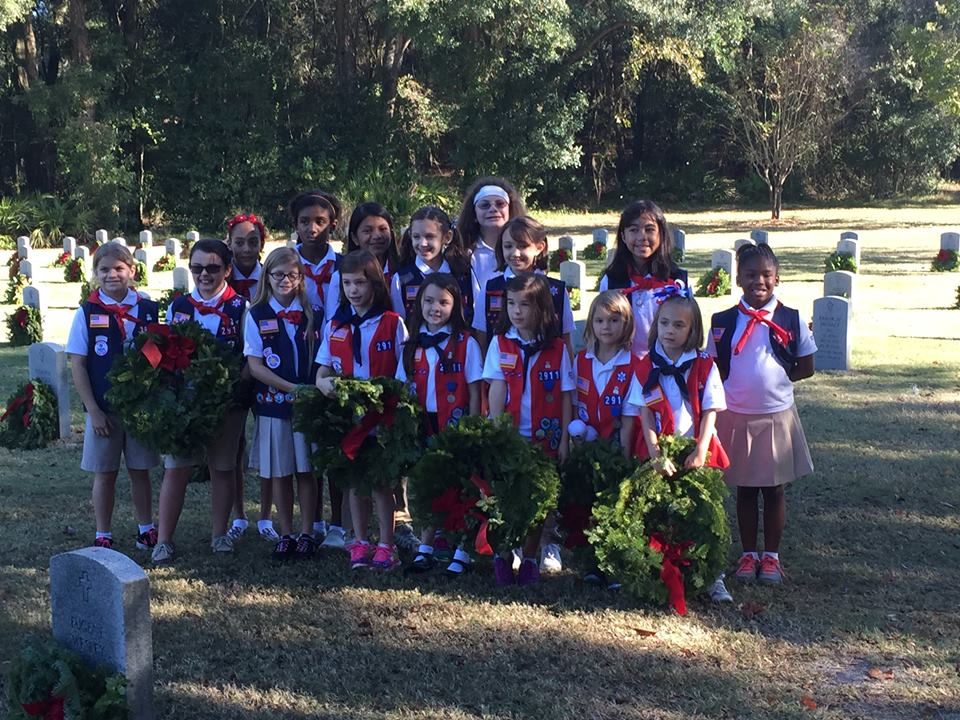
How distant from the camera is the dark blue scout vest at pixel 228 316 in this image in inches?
221

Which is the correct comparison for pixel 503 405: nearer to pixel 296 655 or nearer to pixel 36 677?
pixel 296 655

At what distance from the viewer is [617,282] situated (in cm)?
545

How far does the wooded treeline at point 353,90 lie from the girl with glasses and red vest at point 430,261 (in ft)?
79.1

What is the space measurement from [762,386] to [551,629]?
5.00 feet

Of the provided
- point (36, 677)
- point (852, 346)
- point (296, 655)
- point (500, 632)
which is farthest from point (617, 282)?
point (852, 346)

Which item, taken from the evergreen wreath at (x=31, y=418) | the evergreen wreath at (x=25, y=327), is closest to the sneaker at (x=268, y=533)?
the evergreen wreath at (x=31, y=418)

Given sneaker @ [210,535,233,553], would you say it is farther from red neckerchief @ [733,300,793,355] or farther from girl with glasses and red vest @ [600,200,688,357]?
red neckerchief @ [733,300,793,355]

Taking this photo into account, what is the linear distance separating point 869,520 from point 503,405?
7.80 feet

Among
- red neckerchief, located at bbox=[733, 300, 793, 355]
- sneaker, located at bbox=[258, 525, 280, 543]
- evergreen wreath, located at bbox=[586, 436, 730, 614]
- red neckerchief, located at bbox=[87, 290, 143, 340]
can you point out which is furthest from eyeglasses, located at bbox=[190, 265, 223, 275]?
red neckerchief, located at bbox=[733, 300, 793, 355]

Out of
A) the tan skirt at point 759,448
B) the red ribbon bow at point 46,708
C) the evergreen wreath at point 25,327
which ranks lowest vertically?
the red ribbon bow at point 46,708

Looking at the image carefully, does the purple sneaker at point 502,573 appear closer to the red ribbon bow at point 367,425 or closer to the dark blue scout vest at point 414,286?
the red ribbon bow at point 367,425

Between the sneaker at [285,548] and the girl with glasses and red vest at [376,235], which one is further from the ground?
the girl with glasses and red vest at [376,235]

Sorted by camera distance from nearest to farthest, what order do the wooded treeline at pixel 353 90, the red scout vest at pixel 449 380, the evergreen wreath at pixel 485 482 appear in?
the evergreen wreath at pixel 485 482
the red scout vest at pixel 449 380
the wooded treeline at pixel 353 90

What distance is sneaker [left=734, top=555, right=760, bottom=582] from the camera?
525 centimetres
